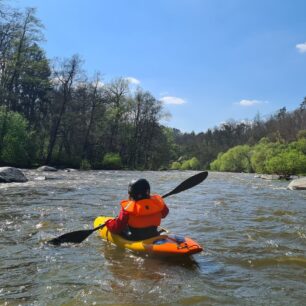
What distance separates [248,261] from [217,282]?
110 centimetres

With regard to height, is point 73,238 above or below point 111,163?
below

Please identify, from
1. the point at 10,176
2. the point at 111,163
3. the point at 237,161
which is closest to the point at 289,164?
the point at 10,176

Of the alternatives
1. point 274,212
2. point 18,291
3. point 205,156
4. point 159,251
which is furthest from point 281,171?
point 205,156

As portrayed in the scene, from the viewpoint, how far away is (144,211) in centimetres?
584

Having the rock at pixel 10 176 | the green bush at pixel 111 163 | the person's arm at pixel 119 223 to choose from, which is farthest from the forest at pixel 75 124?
the person's arm at pixel 119 223

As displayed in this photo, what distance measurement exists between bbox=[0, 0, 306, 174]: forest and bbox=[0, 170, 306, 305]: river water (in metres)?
16.9

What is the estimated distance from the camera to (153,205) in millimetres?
5941

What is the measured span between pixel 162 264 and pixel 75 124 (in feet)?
109

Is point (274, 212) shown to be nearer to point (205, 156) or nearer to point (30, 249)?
point (30, 249)

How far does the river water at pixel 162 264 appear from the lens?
4102mm

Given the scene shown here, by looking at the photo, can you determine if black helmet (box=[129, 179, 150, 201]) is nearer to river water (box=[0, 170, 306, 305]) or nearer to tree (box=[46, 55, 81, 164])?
river water (box=[0, 170, 306, 305])

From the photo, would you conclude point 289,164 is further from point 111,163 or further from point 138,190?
point 138,190

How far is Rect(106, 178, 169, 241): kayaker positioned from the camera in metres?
5.86

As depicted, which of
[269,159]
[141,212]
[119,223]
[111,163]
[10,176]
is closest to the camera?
[141,212]
